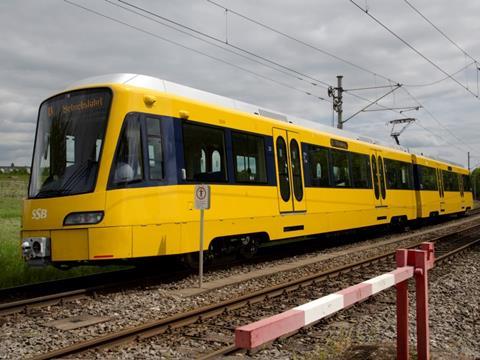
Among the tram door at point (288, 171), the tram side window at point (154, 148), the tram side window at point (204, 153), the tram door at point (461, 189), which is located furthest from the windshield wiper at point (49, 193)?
the tram door at point (461, 189)

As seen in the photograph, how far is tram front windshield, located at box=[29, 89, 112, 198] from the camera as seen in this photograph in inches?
331

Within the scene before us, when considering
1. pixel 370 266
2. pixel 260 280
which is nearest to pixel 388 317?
pixel 260 280

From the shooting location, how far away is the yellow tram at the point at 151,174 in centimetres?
820

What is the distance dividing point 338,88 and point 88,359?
78.8 ft

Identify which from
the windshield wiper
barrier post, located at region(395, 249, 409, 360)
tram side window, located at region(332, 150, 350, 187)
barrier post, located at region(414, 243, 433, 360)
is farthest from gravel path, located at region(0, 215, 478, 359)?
tram side window, located at region(332, 150, 350, 187)

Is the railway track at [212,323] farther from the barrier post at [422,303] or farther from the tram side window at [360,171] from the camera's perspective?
the tram side window at [360,171]

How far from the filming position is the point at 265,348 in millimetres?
5508

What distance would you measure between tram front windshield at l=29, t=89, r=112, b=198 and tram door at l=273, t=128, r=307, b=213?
172 inches

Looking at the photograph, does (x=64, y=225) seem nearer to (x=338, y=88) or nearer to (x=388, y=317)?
(x=388, y=317)

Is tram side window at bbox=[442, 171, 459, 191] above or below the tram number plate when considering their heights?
above

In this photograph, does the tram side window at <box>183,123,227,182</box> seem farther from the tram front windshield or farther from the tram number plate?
the tram front windshield

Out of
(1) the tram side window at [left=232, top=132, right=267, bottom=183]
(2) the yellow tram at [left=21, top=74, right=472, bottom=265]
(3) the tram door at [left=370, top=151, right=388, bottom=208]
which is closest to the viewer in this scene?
(2) the yellow tram at [left=21, top=74, right=472, bottom=265]

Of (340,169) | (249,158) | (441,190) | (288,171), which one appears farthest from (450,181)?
(249,158)

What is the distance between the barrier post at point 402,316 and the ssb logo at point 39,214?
5971 mm
